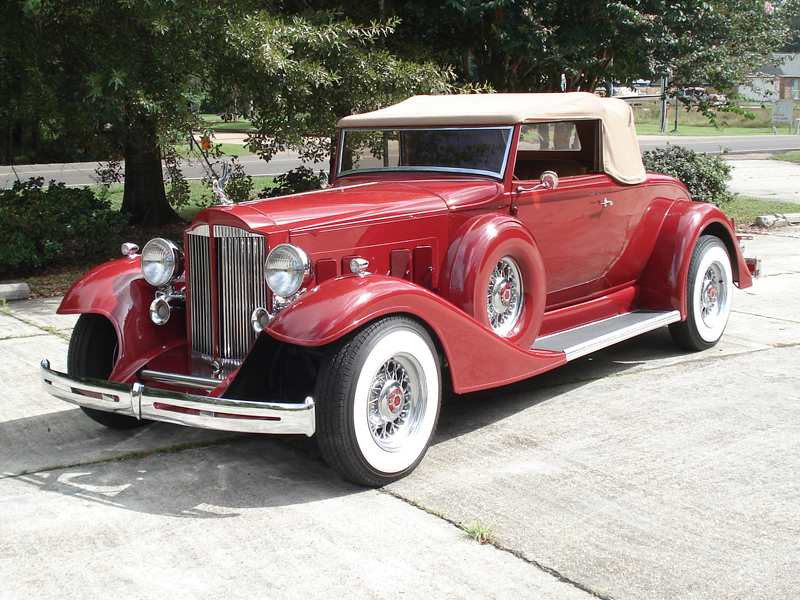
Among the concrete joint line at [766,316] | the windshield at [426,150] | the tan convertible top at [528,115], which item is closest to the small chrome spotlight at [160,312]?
the windshield at [426,150]

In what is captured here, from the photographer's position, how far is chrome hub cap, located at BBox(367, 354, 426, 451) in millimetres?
3877

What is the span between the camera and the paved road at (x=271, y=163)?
18.6 meters

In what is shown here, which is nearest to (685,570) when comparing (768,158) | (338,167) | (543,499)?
(543,499)

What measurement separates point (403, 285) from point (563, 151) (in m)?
2.43

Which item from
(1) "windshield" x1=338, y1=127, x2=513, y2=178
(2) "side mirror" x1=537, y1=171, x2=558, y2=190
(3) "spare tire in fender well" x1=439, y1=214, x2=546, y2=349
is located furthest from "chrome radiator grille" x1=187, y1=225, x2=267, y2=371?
(2) "side mirror" x1=537, y1=171, x2=558, y2=190

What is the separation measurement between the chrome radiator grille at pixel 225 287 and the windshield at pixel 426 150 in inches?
61.3

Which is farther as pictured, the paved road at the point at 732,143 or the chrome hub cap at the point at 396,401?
the paved road at the point at 732,143

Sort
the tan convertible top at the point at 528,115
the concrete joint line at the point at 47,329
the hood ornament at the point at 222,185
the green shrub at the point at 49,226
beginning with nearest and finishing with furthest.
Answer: the hood ornament at the point at 222,185, the tan convertible top at the point at 528,115, the concrete joint line at the point at 47,329, the green shrub at the point at 49,226

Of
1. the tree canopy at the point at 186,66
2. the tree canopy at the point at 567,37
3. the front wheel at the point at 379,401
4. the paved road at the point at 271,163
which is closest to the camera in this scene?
the front wheel at the point at 379,401

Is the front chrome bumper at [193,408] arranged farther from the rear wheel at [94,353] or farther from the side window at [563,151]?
the side window at [563,151]

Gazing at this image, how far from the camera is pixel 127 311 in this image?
4.42 m

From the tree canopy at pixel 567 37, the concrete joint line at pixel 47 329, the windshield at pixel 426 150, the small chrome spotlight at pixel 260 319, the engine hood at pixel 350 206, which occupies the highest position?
the tree canopy at pixel 567 37

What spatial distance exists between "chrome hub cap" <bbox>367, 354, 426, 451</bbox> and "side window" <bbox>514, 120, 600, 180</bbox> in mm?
2038

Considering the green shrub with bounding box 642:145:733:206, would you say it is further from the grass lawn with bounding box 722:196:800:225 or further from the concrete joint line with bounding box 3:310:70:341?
the concrete joint line with bounding box 3:310:70:341
